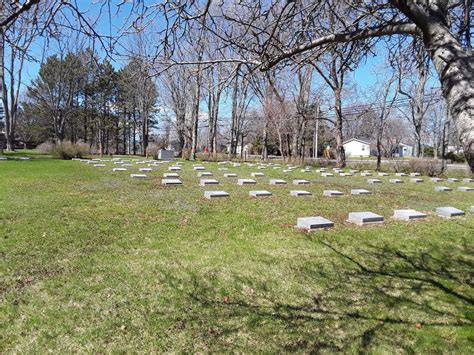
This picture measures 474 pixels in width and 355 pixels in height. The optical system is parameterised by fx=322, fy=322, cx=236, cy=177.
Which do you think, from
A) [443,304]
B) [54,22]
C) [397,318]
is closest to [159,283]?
[397,318]

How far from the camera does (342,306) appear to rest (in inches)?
111

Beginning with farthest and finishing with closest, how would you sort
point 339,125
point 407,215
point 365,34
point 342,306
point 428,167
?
point 339,125 → point 428,167 → point 407,215 → point 342,306 → point 365,34

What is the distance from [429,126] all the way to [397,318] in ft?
150

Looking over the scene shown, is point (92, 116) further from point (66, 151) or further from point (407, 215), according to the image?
point (407, 215)

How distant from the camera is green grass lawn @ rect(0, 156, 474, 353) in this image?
2.28 meters

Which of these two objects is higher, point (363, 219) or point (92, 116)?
point (92, 116)

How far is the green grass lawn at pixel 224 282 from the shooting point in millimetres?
2283

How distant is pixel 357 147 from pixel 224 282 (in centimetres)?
6626

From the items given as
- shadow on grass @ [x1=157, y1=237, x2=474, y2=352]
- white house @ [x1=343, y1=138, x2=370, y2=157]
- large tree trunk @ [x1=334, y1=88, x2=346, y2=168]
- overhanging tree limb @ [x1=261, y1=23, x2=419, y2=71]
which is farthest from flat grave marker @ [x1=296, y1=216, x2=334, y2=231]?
white house @ [x1=343, y1=138, x2=370, y2=157]

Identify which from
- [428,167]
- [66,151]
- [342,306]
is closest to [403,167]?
[428,167]

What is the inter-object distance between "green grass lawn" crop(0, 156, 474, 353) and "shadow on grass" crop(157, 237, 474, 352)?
0.04 feet

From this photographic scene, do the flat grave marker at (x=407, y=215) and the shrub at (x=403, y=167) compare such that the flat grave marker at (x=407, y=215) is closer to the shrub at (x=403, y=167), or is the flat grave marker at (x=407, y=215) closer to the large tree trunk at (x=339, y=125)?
the shrub at (x=403, y=167)

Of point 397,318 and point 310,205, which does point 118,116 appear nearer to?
point 310,205

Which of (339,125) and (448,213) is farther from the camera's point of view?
(339,125)
